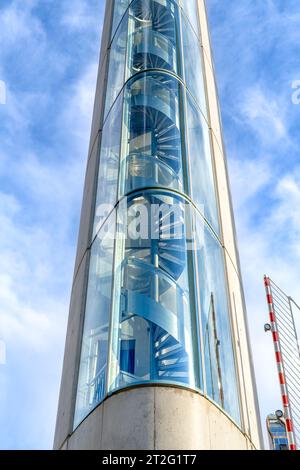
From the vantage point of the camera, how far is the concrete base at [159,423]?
5.99m

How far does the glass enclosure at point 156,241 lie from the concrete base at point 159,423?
16 centimetres

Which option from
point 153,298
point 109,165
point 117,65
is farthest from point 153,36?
point 153,298

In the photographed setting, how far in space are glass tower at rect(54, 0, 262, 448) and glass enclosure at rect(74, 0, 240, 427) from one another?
0.05 feet

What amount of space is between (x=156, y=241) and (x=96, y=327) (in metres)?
1.38

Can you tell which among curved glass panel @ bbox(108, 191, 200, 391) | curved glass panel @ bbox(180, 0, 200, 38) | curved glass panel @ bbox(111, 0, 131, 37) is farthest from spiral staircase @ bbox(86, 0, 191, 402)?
curved glass panel @ bbox(111, 0, 131, 37)

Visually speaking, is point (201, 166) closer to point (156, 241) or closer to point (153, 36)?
point (156, 241)

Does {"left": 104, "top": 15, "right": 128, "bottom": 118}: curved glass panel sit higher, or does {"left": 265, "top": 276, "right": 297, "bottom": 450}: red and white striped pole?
{"left": 104, "top": 15, "right": 128, "bottom": 118}: curved glass panel

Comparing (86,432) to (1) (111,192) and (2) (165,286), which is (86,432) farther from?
(1) (111,192)

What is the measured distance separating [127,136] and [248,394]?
4.20 metres

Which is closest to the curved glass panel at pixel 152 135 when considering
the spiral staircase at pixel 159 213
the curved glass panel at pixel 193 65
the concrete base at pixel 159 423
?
the spiral staircase at pixel 159 213

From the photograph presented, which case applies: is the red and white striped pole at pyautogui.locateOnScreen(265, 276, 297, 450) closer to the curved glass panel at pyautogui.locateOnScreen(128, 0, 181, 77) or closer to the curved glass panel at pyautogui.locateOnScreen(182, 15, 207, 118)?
the curved glass panel at pyautogui.locateOnScreen(182, 15, 207, 118)

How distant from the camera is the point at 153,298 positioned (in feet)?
24.0

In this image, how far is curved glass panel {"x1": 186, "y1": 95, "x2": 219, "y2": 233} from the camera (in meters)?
8.98

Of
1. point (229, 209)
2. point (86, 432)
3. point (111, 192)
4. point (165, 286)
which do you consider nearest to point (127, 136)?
point (111, 192)
